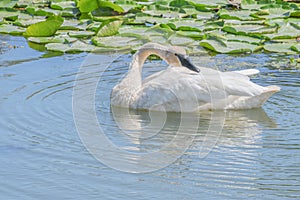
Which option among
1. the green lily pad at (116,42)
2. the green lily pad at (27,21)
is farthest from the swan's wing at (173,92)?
the green lily pad at (27,21)

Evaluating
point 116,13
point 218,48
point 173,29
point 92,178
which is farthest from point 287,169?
point 116,13

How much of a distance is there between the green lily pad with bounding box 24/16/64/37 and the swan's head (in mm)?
2766

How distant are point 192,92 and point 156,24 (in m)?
3.76

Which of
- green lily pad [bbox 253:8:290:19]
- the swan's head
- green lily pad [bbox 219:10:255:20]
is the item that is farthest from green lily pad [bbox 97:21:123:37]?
green lily pad [bbox 253:8:290:19]

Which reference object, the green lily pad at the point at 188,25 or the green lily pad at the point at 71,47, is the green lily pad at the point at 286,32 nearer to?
the green lily pad at the point at 188,25

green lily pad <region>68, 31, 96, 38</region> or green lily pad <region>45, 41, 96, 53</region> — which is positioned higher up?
green lily pad <region>68, 31, 96, 38</region>

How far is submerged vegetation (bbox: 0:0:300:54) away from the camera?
11.1m

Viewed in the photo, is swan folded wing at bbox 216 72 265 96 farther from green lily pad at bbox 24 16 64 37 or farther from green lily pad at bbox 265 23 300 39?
green lily pad at bbox 24 16 64 37

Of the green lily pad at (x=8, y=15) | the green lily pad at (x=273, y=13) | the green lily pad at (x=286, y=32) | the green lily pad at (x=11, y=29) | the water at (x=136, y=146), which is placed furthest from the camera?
the green lily pad at (x=8, y=15)

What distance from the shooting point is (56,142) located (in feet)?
24.3

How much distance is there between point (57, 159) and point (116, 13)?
6.61 m

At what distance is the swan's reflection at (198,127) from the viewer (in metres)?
7.46

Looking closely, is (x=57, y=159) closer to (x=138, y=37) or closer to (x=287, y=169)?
(x=287, y=169)

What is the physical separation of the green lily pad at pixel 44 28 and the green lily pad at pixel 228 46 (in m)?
2.21
